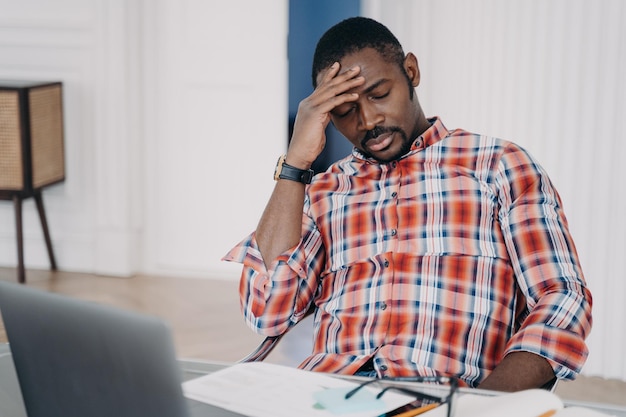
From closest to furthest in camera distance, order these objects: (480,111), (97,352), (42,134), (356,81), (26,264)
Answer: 1. (97,352)
2. (356,81)
3. (480,111)
4. (42,134)
5. (26,264)

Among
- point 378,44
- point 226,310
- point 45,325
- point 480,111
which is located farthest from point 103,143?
point 45,325

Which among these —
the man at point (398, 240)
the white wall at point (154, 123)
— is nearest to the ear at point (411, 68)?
the man at point (398, 240)

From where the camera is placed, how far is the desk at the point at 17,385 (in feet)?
3.61

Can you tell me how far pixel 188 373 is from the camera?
1241 millimetres

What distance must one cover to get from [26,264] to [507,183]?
3.38 meters

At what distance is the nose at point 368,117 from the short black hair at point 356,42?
0.10 metres

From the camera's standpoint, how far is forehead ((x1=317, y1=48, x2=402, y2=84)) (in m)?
1.69

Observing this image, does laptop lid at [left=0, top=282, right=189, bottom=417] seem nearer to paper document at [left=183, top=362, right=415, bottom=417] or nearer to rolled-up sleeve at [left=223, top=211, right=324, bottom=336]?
paper document at [left=183, top=362, right=415, bottom=417]

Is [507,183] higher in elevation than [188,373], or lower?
higher

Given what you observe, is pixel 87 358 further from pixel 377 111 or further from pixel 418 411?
pixel 377 111

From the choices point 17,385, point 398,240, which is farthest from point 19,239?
point 17,385

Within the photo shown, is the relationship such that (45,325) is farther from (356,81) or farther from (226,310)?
(226,310)

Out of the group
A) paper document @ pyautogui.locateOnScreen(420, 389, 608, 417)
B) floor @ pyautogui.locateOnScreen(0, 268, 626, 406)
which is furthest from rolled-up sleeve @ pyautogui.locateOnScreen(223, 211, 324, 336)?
floor @ pyautogui.locateOnScreen(0, 268, 626, 406)

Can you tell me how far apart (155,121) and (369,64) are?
2783 mm
